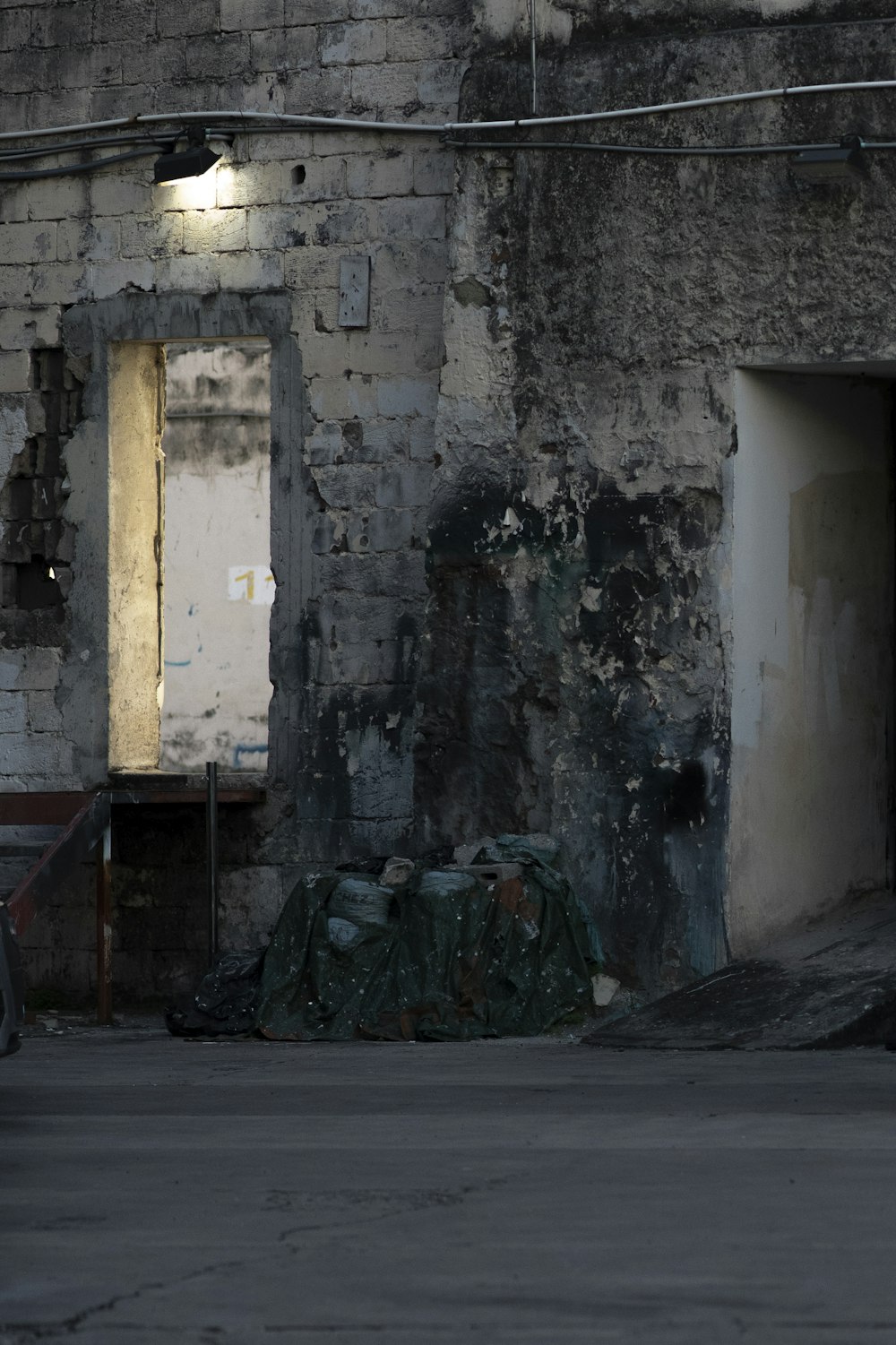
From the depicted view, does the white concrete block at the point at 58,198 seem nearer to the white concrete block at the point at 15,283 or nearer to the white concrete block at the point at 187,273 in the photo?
the white concrete block at the point at 15,283

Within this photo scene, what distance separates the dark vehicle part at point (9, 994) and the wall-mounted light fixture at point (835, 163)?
486 centimetres

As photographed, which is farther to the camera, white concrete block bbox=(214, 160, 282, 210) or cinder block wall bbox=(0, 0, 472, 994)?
white concrete block bbox=(214, 160, 282, 210)

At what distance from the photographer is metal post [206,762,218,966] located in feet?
34.0

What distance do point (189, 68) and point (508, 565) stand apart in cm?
352

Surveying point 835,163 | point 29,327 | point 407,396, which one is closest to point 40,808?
point 29,327

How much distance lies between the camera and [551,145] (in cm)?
969

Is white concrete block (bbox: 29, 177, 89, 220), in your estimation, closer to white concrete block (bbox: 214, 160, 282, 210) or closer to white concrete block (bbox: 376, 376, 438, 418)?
white concrete block (bbox: 214, 160, 282, 210)

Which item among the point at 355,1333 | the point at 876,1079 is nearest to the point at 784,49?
the point at 876,1079

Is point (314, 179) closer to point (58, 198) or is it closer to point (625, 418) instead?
point (58, 198)

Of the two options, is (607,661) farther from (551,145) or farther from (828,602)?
(551,145)

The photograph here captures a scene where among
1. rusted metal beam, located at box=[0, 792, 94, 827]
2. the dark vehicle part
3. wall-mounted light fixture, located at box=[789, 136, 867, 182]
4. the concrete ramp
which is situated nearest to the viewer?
the dark vehicle part

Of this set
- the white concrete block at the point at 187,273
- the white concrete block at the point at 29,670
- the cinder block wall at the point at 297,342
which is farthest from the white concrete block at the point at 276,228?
the white concrete block at the point at 29,670

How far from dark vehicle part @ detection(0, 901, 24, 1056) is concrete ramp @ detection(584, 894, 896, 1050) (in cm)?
278

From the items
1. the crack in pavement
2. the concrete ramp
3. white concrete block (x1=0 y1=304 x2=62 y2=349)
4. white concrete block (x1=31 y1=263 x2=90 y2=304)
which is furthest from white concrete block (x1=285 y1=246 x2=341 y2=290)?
the crack in pavement
